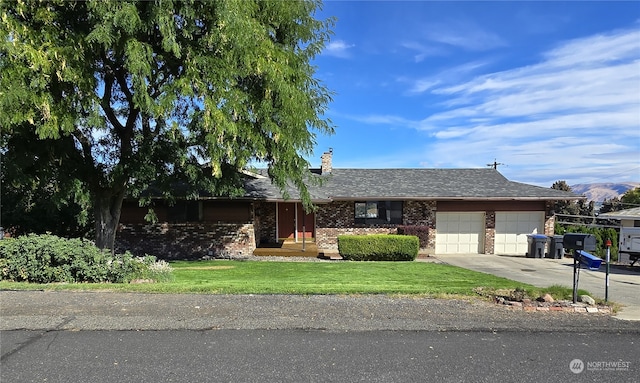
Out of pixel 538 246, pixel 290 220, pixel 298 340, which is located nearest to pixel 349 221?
Answer: pixel 290 220

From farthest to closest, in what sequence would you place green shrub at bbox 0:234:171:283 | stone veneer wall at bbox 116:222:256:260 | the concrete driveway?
1. stone veneer wall at bbox 116:222:256:260
2. the concrete driveway
3. green shrub at bbox 0:234:171:283

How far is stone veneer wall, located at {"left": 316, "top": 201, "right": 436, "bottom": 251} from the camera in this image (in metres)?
20.0

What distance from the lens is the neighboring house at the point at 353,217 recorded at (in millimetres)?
18344

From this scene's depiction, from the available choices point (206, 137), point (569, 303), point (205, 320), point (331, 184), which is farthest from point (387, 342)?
point (331, 184)

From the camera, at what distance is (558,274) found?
44.9 ft

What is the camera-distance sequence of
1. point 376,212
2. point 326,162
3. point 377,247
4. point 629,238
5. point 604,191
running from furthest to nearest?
point 604,191
point 326,162
point 376,212
point 377,247
point 629,238

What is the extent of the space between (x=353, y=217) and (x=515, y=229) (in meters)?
8.04

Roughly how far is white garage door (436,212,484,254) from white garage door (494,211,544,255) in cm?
86

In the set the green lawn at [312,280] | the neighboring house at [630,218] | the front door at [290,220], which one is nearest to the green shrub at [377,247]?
the green lawn at [312,280]

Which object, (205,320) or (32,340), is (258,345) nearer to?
(205,320)

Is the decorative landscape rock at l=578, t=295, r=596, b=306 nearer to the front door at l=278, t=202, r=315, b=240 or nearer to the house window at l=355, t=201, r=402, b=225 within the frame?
the house window at l=355, t=201, r=402, b=225

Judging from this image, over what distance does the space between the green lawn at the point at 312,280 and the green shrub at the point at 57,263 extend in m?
0.54

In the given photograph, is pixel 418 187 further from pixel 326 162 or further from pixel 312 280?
pixel 312 280

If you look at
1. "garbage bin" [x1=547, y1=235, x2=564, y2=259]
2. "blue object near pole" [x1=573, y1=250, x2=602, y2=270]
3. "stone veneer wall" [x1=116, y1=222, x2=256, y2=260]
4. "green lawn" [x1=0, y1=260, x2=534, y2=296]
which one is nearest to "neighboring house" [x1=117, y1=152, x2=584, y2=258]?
"stone veneer wall" [x1=116, y1=222, x2=256, y2=260]
